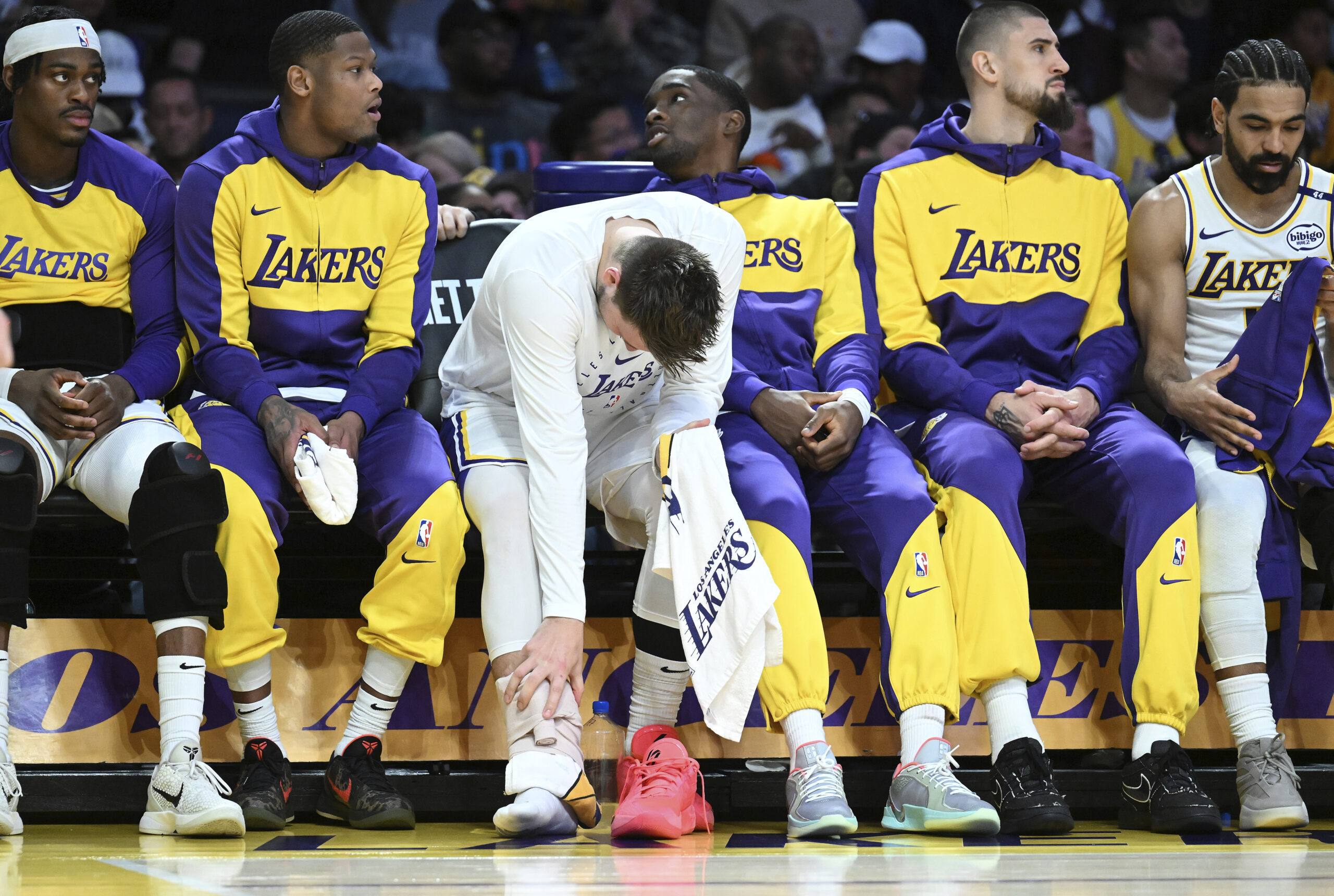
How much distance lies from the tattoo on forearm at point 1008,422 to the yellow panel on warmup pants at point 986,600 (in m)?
0.28

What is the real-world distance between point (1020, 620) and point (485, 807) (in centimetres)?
126

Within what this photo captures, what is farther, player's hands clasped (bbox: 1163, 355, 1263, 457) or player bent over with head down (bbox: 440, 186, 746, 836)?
player's hands clasped (bbox: 1163, 355, 1263, 457)

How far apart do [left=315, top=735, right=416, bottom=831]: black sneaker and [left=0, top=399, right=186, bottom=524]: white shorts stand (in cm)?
69

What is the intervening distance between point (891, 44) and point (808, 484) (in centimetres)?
375

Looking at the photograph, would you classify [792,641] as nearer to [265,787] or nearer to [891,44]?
[265,787]

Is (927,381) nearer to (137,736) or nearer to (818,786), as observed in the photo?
(818,786)

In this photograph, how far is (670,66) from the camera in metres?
6.27

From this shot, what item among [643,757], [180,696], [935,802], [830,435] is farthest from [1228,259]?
[180,696]

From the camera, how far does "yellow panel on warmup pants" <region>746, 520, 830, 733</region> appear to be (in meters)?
2.86

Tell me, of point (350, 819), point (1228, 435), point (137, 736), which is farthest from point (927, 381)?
point (137, 736)

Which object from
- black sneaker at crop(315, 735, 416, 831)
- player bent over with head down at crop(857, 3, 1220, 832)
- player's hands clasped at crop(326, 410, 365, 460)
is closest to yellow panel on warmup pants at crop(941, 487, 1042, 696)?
player bent over with head down at crop(857, 3, 1220, 832)

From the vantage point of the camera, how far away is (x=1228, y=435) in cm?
330

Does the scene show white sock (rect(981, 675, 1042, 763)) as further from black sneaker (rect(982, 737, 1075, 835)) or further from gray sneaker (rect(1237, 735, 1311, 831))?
gray sneaker (rect(1237, 735, 1311, 831))

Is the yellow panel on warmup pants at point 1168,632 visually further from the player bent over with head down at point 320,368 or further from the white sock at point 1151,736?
the player bent over with head down at point 320,368
